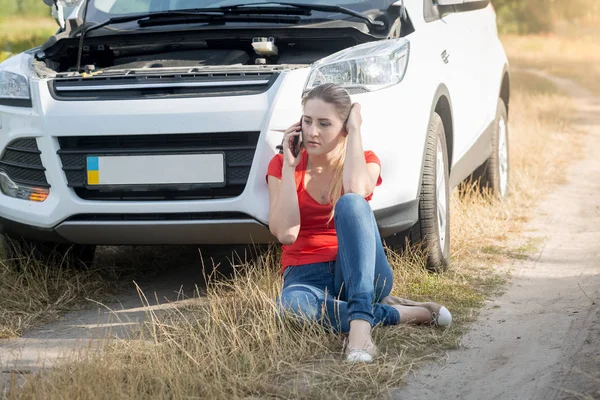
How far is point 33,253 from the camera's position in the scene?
17.4ft

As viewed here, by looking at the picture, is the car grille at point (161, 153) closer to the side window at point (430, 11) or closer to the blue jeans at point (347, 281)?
the blue jeans at point (347, 281)

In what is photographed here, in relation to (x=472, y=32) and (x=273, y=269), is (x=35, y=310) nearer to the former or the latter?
Answer: (x=273, y=269)

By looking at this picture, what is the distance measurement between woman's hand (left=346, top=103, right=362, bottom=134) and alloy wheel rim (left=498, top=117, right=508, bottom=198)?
10.9 ft

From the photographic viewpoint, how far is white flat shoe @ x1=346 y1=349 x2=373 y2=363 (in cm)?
377

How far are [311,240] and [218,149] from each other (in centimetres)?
59

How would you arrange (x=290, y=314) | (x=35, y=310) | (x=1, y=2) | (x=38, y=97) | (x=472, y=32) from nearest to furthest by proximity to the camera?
(x=290, y=314), (x=38, y=97), (x=35, y=310), (x=472, y=32), (x=1, y=2)

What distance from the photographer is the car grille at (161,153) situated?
4492 mm

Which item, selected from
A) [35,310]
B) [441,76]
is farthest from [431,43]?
[35,310]

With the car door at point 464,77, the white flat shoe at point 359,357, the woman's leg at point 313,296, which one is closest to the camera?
the white flat shoe at point 359,357

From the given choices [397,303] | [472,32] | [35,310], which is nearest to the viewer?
[397,303]

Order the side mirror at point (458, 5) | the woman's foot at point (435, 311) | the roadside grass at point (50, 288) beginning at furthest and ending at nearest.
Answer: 1. the side mirror at point (458, 5)
2. the roadside grass at point (50, 288)
3. the woman's foot at point (435, 311)

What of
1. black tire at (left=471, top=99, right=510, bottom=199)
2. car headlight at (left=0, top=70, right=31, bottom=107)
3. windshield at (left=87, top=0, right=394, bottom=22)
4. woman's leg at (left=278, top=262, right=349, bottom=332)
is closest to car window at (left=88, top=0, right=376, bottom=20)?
windshield at (left=87, top=0, right=394, bottom=22)

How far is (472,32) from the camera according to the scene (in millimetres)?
6520

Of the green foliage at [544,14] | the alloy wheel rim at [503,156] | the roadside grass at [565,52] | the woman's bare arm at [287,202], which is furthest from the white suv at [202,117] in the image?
the green foliage at [544,14]
